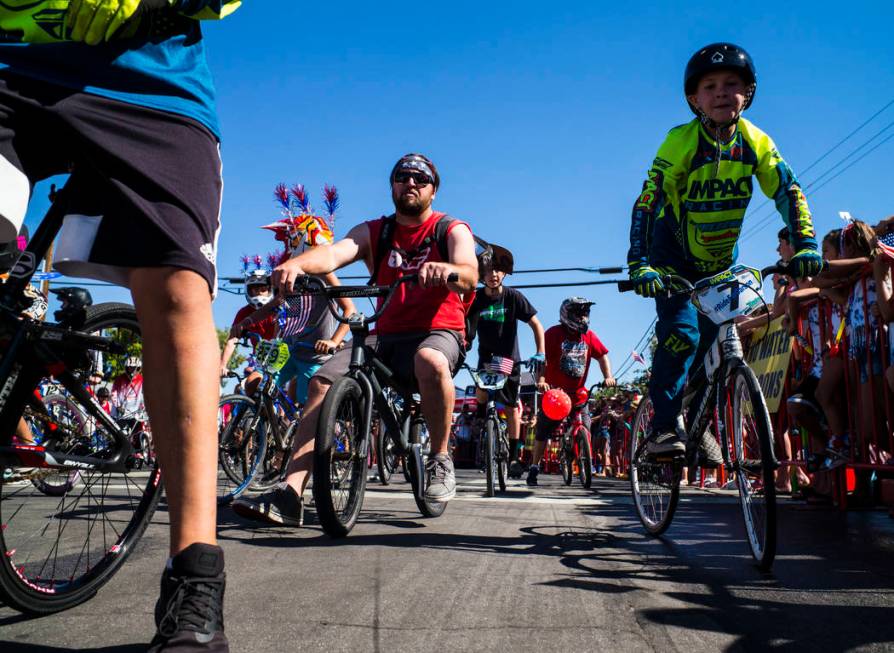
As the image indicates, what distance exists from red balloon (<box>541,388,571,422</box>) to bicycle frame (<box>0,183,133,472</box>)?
26.1 ft

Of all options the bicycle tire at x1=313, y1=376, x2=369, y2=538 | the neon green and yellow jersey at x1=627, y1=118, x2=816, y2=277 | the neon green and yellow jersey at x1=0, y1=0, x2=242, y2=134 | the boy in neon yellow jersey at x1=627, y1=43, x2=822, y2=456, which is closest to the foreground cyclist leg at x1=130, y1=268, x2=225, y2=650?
the neon green and yellow jersey at x1=0, y1=0, x2=242, y2=134

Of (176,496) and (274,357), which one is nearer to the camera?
(176,496)

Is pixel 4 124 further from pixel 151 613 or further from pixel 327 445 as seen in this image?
pixel 327 445

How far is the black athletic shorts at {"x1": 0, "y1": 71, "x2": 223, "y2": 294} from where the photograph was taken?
173cm

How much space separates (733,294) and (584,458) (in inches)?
241

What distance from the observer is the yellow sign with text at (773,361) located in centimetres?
704

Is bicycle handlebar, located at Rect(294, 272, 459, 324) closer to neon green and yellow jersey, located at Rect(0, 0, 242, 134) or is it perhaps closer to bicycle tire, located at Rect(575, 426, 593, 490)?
neon green and yellow jersey, located at Rect(0, 0, 242, 134)

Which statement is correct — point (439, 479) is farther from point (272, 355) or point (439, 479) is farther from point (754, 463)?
point (272, 355)

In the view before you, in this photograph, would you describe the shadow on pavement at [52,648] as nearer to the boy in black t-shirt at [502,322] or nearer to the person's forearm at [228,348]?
the person's forearm at [228,348]

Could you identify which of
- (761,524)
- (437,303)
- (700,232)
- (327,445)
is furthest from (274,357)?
(761,524)

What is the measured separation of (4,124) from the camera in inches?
69.4

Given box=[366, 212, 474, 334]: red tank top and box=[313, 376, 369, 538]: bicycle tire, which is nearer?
box=[313, 376, 369, 538]: bicycle tire

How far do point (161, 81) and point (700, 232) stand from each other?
9.86 feet

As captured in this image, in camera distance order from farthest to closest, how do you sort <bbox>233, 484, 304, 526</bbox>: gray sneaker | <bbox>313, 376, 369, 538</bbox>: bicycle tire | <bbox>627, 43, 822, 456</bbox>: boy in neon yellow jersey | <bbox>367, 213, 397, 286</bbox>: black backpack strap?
<bbox>367, 213, 397, 286</bbox>: black backpack strap < <bbox>627, 43, 822, 456</bbox>: boy in neon yellow jersey < <bbox>233, 484, 304, 526</bbox>: gray sneaker < <bbox>313, 376, 369, 538</bbox>: bicycle tire
